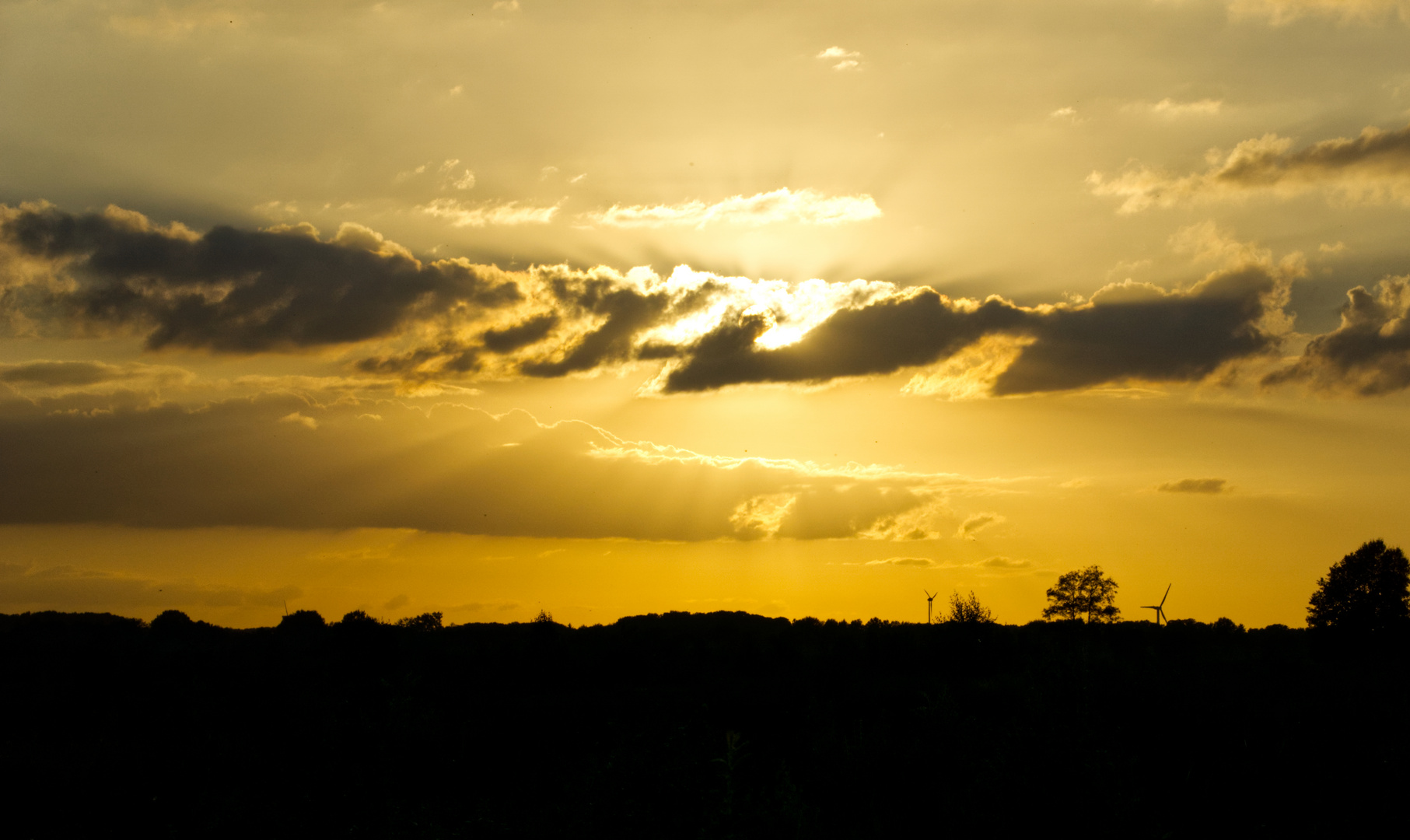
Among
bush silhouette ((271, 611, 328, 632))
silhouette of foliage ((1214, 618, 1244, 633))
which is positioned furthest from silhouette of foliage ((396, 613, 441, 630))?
silhouette of foliage ((1214, 618, 1244, 633))

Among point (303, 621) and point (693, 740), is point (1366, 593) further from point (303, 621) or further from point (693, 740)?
point (303, 621)

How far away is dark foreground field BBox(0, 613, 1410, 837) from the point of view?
22.5 meters

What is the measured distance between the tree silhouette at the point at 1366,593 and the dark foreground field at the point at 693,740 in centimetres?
567

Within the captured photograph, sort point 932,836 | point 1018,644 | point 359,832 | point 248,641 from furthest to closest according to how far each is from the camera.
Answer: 1. point 248,641
2. point 1018,644
3. point 359,832
4. point 932,836

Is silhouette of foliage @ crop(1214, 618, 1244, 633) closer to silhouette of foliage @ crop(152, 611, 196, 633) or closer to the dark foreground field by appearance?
the dark foreground field

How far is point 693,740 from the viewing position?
1975 inches

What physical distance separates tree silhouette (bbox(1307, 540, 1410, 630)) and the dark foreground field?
567cm

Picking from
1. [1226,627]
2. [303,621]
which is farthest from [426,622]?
[1226,627]

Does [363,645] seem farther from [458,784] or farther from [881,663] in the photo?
[458,784]

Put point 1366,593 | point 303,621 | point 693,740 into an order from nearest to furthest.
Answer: point 693,740 < point 1366,593 < point 303,621

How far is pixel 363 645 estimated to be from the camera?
10381cm

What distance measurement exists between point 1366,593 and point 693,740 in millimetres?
90797

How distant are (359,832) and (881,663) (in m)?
79.9

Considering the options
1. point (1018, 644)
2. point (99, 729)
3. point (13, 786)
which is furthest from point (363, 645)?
point (1018, 644)
